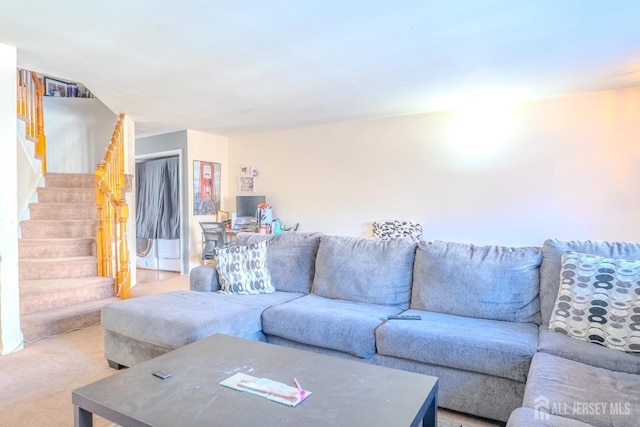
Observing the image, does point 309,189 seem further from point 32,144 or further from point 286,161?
point 32,144

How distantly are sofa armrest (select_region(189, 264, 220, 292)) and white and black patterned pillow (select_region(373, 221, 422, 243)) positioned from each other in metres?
2.40

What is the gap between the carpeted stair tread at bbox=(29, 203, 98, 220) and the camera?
450 centimetres

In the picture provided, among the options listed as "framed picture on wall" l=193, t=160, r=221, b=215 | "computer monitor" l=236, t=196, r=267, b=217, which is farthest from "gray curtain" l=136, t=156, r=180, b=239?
"computer monitor" l=236, t=196, r=267, b=217

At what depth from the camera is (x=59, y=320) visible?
3.23 m

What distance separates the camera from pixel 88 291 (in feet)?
12.3

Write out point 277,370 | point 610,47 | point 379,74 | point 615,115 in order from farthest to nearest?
point 615,115
point 379,74
point 610,47
point 277,370

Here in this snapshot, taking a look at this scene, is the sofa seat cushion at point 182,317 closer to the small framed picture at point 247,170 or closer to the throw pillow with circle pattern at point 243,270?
the throw pillow with circle pattern at point 243,270

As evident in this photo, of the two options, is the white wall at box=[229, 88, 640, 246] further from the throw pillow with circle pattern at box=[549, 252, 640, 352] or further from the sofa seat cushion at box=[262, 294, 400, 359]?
the sofa seat cushion at box=[262, 294, 400, 359]

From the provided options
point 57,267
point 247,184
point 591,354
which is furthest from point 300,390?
point 247,184

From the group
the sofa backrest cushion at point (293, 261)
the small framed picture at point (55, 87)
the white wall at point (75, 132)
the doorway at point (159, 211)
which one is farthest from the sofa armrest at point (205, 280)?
the small framed picture at point (55, 87)

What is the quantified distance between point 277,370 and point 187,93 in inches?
127

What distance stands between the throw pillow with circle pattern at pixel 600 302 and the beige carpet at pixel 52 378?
2.22ft

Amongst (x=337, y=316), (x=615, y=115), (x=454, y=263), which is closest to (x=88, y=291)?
(x=337, y=316)

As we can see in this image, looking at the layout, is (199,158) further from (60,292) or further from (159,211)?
(60,292)
